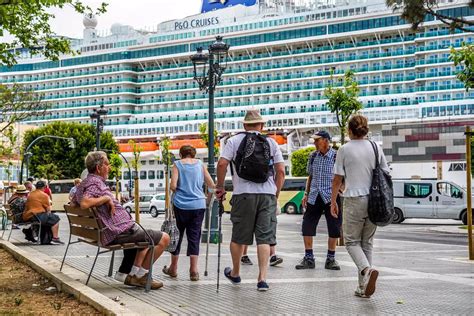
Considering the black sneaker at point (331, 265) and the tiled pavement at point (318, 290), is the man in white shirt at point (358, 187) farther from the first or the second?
the black sneaker at point (331, 265)

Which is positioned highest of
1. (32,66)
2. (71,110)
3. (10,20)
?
(32,66)

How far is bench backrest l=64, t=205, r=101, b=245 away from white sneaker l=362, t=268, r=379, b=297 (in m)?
2.64

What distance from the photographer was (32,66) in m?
127

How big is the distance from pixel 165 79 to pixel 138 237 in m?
108

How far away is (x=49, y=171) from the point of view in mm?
73812

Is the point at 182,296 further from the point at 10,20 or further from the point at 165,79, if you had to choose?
the point at 165,79

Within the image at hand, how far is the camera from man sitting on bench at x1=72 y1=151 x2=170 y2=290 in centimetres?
729

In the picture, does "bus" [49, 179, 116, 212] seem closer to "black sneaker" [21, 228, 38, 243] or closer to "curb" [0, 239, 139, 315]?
"black sneaker" [21, 228, 38, 243]

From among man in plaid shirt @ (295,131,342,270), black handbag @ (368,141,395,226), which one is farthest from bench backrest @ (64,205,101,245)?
man in plaid shirt @ (295,131,342,270)

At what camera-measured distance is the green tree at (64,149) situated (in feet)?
253

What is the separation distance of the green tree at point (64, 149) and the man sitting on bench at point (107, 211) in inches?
2775

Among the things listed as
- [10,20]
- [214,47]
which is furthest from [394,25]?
[10,20]

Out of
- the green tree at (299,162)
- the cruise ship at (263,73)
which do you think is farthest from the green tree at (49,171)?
the green tree at (299,162)

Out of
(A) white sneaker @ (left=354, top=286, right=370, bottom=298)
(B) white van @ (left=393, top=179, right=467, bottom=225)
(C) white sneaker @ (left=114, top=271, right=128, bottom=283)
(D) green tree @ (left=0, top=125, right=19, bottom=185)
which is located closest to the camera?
(A) white sneaker @ (left=354, top=286, right=370, bottom=298)
